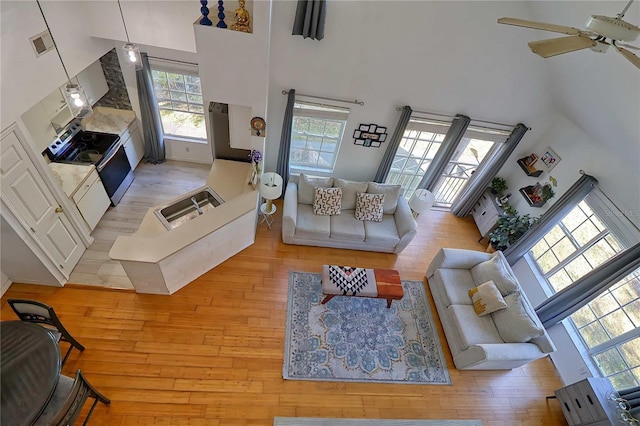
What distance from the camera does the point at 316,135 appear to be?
5578mm

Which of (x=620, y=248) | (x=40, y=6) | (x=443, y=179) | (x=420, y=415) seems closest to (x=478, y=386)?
(x=420, y=415)

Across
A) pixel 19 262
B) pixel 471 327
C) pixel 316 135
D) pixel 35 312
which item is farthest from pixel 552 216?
pixel 19 262

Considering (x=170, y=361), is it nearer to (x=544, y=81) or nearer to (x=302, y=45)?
(x=302, y=45)

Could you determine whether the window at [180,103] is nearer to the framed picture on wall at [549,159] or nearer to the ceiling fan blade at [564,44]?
the ceiling fan blade at [564,44]

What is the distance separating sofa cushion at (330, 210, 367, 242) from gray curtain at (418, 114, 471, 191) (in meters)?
1.70

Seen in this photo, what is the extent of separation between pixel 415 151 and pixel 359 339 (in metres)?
3.52

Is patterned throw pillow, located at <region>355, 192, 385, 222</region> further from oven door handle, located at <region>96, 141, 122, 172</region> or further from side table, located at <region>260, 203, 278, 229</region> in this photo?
oven door handle, located at <region>96, 141, 122, 172</region>

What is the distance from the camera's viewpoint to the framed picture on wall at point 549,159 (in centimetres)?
529

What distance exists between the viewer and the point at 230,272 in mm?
4801

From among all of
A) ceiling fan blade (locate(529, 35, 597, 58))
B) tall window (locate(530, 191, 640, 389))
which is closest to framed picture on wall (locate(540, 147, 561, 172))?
tall window (locate(530, 191, 640, 389))

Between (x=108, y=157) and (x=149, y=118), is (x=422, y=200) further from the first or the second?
(x=108, y=157)

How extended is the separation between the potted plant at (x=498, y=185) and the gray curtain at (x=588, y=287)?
230 centimetres

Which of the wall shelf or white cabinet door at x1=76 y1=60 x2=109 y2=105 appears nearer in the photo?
white cabinet door at x1=76 y1=60 x2=109 y2=105

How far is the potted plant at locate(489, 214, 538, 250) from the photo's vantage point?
5.42m
